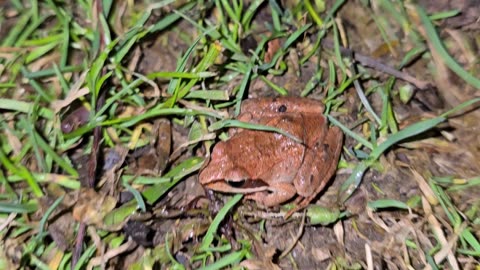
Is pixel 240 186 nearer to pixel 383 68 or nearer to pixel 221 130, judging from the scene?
pixel 221 130

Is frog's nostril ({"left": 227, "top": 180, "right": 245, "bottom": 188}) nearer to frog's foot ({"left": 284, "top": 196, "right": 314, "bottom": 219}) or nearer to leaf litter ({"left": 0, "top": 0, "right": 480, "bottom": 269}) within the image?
leaf litter ({"left": 0, "top": 0, "right": 480, "bottom": 269})

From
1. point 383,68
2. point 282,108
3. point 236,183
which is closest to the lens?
point 236,183

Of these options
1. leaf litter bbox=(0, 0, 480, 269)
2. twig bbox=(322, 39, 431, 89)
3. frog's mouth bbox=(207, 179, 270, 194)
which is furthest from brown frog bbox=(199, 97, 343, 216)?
twig bbox=(322, 39, 431, 89)

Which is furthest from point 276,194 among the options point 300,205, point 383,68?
point 383,68

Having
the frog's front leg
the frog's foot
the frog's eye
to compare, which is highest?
the frog's eye

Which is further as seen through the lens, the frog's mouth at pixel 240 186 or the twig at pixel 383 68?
the twig at pixel 383 68

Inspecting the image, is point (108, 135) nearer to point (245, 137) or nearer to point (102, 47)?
point (102, 47)

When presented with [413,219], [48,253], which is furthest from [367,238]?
[48,253]

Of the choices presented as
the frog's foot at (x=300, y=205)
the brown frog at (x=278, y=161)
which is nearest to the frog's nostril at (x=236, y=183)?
the brown frog at (x=278, y=161)

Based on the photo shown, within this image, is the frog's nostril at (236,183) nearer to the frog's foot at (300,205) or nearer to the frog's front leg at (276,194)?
the frog's front leg at (276,194)
